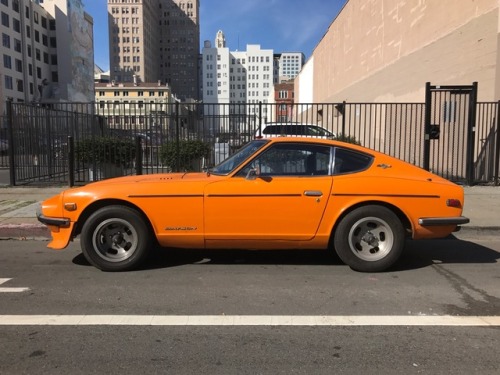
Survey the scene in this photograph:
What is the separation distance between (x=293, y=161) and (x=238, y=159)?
695 mm

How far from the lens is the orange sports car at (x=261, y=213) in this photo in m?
5.43

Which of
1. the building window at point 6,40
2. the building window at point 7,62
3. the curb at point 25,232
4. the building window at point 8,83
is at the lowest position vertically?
the curb at point 25,232

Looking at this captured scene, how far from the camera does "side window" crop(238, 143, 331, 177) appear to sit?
5.62 m

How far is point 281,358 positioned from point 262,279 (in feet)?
6.56

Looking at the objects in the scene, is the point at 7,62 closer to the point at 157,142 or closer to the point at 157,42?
the point at 157,142

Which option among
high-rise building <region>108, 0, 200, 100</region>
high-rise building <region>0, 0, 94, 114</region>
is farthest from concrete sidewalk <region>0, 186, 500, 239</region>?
high-rise building <region>108, 0, 200, 100</region>

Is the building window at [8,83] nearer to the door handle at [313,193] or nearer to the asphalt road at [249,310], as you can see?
the asphalt road at [249,310]

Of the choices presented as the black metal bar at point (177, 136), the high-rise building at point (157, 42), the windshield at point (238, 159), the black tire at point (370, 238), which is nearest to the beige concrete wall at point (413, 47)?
the black metal bar at point (177, 136)

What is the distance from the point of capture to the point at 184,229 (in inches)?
216

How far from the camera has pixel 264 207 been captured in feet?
17.8

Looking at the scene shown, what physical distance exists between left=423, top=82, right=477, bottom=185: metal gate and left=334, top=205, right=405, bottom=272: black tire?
23.4ft

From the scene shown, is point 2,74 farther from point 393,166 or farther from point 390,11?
point 393,166

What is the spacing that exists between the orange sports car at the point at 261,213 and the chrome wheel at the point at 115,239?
0.04 feet

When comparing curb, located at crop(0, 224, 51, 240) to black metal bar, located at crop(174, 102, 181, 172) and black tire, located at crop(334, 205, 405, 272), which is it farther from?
black metal bar, located at crop(174, 102, 181, 172)
